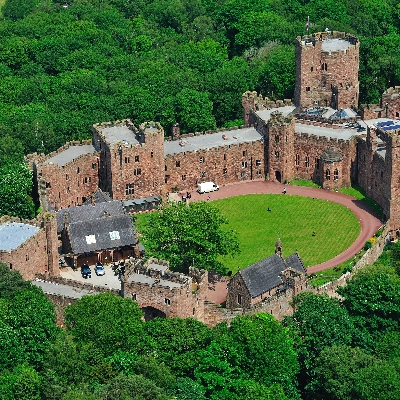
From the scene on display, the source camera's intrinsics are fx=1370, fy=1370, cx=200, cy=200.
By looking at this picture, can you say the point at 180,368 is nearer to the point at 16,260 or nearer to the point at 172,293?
the point at 172,293

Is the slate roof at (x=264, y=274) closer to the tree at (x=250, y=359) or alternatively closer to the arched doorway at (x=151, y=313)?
the tree at (x=250, y=359)

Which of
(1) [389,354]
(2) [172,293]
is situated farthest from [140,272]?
(1) [389,354]

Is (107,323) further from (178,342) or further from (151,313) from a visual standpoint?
(178,342)

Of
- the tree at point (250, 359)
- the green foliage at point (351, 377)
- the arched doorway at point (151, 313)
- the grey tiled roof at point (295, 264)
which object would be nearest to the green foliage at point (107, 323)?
the arched doorway at point (151, 313)

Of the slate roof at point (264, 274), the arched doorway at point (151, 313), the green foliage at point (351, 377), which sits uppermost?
the slate roof at point (264, 274)

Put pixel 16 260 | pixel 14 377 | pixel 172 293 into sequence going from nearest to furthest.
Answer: pixel 14 377 < pixel 172 293 < pixel 16 260

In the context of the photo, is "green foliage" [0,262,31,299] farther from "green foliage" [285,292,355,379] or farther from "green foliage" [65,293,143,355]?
"green foliage" [285,292,355,379]

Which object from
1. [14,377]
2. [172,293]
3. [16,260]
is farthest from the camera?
[16,260]
